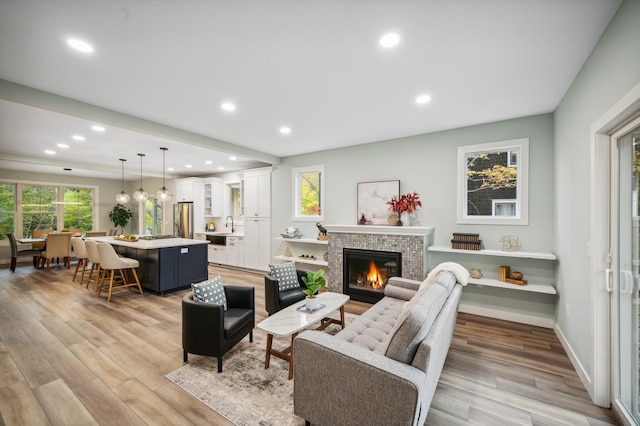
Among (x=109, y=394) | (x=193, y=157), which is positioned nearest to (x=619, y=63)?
(x=109, y=394)

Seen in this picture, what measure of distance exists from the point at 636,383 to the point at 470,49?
2.67m

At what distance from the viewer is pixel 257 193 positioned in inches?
260

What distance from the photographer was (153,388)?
219 cm

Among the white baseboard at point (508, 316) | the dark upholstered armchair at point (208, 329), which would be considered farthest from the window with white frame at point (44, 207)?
the white baseboard at point (508, 316)

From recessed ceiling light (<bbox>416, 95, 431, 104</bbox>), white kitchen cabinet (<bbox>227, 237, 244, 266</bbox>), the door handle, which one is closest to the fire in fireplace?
recessed ceiling light (<bbox>416, 95, 431, 104</bbox>)

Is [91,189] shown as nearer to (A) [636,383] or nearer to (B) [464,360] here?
(B) [464,360]

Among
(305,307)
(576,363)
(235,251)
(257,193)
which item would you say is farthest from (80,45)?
(235,251)

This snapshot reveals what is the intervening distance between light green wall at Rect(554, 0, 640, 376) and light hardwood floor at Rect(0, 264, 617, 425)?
15.6 inches

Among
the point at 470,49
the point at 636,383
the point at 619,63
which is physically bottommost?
the point at 636,383

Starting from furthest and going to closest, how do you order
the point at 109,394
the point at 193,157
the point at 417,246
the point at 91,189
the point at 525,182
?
the point at 91,189 → the point at 193,157 → the point at 417,246 → the point at 525,182 → the point at 109,394

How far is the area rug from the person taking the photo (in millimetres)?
1899

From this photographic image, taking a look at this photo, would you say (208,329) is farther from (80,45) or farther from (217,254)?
(217,254)

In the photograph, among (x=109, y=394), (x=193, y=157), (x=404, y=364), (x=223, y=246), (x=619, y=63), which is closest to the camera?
(x=404, y=364)

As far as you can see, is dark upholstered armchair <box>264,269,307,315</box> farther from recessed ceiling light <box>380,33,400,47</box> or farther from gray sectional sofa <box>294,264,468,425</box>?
recessed ceiling light <box>380,33,400,47</box>
